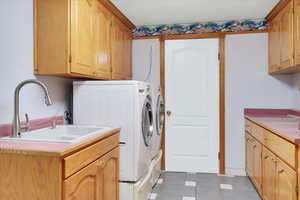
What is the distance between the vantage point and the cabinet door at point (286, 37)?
7.94 ft

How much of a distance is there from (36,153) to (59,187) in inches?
8.6

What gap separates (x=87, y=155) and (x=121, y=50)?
77.0 inches

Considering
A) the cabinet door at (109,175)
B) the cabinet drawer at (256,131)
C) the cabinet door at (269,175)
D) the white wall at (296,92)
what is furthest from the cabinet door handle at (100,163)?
the white wall at (296,92)

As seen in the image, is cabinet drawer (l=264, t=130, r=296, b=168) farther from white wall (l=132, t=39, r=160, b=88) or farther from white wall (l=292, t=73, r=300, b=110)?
white wall (l=132, t=39, r=160, b=88)

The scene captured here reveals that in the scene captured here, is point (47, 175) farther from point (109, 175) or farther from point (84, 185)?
point (109, 175)

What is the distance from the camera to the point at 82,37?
7.00 feet

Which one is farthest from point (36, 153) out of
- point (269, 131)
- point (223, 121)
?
point (223, 121)

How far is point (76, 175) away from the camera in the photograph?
4.56ft

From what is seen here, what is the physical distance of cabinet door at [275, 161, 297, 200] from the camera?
1620 millimetres

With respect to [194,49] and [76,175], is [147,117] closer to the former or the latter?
[76,175]

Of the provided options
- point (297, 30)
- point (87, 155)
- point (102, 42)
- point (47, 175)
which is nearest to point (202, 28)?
point (297, 30)

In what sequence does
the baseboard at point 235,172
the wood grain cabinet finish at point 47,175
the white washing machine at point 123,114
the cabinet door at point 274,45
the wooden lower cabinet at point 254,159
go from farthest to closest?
the baseboard at point 235,172, the cabinet door at point 274,45, the wooden lower cabinet at point 254,159, the white washing machine at point 123,114, the wood grain cabinet finish at point 47,175

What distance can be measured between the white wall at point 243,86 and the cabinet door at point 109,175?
201cm

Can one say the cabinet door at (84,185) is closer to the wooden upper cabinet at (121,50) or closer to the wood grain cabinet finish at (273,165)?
the wood grain cabinet finish at (273,165)
